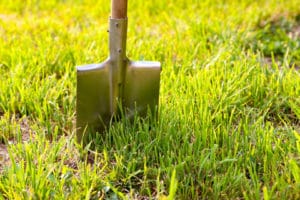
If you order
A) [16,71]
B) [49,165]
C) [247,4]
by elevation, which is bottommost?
[49,165]

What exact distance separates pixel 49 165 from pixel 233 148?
646 mm

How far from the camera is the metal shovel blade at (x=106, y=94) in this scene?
193cm

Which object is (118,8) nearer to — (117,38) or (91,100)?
(117,38)

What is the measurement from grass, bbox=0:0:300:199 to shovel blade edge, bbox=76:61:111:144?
5cm

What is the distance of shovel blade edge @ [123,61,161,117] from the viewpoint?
200cm

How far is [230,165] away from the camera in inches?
68.9

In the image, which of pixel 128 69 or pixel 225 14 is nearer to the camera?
pixel 128 69

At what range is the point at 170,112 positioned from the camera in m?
2.01

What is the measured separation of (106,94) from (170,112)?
0.25m

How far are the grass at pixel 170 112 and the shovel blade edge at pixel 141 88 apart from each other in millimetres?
57

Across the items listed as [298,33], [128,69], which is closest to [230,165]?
[128,69]

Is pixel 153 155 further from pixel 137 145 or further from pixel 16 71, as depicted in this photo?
pixel 16 71

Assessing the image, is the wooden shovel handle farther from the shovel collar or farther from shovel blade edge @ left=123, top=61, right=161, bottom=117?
shovel blade edge @ left=123, top=61, right=161, bottom=117

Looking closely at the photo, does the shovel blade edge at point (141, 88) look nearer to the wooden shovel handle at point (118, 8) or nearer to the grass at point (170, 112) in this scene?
the grass at point (170, 112)
